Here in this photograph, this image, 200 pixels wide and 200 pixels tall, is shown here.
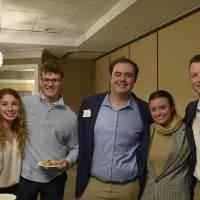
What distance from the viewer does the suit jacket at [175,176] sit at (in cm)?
203

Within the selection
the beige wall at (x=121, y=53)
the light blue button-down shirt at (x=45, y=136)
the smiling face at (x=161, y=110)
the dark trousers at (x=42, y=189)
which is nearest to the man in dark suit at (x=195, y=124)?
the smiling face at (x=161, y=110)

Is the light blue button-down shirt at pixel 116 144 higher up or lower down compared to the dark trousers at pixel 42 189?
higher up

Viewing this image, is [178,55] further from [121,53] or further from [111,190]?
[111,190]

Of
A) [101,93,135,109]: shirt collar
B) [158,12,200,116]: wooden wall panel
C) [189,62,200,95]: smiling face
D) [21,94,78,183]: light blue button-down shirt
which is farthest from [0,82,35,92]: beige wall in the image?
[189,62,200,95]: smiling face

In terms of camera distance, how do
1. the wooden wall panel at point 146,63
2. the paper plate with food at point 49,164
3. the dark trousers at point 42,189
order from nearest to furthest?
1. the paper plate with food at point 49,164
2. the dark trousers at point 42,189
3. the wooden wall panel at point 146,63

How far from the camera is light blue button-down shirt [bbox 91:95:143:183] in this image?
6.91 feet

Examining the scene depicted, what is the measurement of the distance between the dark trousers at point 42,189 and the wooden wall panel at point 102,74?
15.3 ft

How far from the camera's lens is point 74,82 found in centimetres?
774

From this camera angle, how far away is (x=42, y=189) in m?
2.24

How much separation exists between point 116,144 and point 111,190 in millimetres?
300

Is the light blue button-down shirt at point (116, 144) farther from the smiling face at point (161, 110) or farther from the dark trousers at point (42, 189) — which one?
the dark trousers at point (42, 189)

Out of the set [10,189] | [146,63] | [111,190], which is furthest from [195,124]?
[146,63]

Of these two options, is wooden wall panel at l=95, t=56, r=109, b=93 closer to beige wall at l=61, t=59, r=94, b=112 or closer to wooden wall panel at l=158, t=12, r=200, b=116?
beige wall at l=61, t=59, r=94, b=112

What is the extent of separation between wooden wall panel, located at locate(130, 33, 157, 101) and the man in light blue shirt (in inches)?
106
